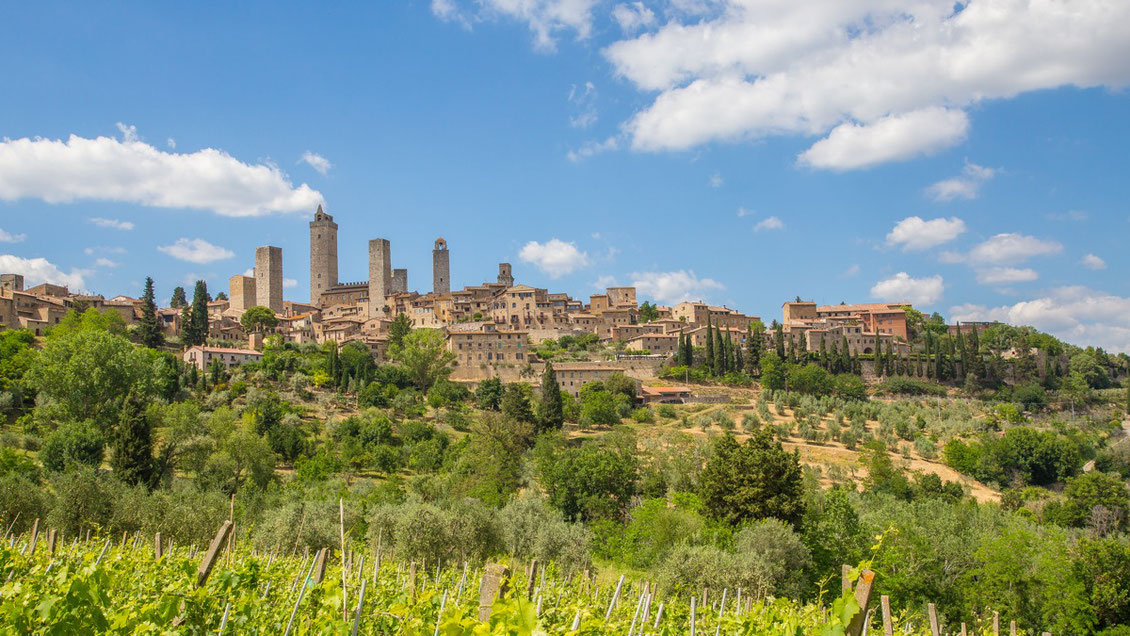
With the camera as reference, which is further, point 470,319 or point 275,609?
point 470,319

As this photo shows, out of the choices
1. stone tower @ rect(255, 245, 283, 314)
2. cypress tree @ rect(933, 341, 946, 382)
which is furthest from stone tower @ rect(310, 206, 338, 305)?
cypress tree @ rect(933, 341, 946, 382)

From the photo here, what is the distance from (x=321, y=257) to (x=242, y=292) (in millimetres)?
12130

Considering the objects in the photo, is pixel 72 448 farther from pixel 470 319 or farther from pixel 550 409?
pixel 470 319

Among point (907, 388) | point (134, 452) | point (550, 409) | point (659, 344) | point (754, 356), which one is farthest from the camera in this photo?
point (659, 344)

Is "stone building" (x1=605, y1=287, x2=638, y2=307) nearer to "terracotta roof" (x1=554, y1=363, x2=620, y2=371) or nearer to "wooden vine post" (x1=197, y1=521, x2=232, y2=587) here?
"terracotta roof" (x1=554, y1=363, x2=620, y2=371)

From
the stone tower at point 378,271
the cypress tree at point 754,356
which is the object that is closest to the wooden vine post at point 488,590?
the cypress tree at point 754,356

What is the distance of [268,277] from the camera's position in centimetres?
9312

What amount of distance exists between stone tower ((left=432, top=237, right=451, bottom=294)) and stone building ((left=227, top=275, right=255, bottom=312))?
838 inches

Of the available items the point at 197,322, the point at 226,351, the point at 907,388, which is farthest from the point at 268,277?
the point at 907,388

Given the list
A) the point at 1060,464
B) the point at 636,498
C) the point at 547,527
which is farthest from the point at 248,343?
the point at 1060,464

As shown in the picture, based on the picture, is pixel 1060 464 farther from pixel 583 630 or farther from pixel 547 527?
pixel 583 630

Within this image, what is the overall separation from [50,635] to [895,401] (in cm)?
6294

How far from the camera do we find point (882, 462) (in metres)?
38.6

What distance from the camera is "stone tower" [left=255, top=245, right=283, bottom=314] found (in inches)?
3646
